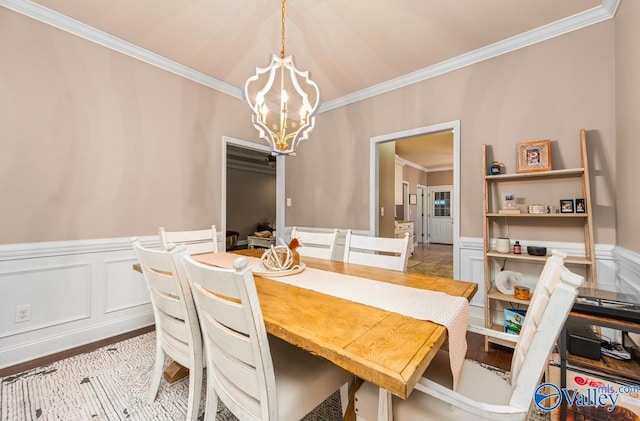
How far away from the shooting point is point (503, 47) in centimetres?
243

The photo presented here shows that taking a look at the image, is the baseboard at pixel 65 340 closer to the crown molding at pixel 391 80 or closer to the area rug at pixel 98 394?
the area rug at pixel 98 394

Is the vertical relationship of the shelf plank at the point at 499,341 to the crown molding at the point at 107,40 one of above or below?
below

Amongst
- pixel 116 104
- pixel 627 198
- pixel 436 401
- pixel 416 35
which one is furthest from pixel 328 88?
pixel 436 401

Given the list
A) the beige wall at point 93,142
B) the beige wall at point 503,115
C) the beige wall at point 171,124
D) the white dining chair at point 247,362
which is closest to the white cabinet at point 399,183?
the beige wall at point 503,115

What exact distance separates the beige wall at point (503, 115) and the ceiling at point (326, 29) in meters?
0.18

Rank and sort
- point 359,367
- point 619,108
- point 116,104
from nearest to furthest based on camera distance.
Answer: point 359,367, point 619,108, point 116,104

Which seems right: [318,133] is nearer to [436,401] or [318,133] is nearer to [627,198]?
[627,198]

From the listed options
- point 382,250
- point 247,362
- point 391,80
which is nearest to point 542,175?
point 382,250

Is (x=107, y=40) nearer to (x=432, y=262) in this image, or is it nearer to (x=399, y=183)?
(x=432, y=262)

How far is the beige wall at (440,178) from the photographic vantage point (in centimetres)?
838

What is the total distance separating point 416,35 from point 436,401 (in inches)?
103

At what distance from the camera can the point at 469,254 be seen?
2.59 m

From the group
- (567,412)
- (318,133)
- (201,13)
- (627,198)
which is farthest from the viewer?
(318,133)

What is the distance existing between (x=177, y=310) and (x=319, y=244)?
115 centimetres
